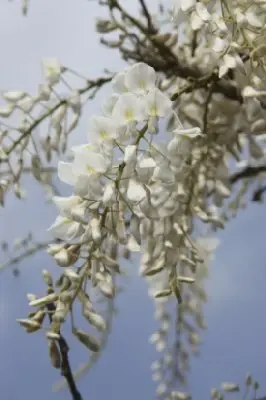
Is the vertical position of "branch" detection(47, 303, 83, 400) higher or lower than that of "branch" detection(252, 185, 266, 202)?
lower

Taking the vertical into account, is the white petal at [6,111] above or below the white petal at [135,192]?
above

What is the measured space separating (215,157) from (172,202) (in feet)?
0.39

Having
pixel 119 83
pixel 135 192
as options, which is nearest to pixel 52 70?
pixel 119 83

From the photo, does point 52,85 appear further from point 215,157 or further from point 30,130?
point 215,157

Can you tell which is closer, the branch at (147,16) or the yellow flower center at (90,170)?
the yellow flower center at (90,170)

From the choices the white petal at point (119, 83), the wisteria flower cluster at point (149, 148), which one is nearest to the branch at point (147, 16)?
the wisteria flower cluster at point (149, 148)

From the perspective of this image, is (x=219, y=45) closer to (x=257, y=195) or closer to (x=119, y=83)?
(x=119, y=83)

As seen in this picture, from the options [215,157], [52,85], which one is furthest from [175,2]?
[215,157]

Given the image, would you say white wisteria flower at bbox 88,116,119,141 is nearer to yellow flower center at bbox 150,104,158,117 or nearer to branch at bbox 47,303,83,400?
yellow flower center at bbox 150,104,158,117

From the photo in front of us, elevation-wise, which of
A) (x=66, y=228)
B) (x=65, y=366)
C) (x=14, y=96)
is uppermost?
(x=14, y=96)

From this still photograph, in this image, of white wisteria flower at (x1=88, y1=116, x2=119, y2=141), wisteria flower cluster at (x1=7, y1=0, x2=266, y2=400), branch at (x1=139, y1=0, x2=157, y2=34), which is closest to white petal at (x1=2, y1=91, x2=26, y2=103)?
wisteria flower cluster at (x1=7, y1=0, x2=266, y2=400)

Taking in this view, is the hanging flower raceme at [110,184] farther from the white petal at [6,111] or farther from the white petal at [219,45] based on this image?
the white petal at [6,111]

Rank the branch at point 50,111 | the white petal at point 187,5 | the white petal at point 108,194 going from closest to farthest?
1. the white petal at point 108,194
2. the white petal at point 187,5
3. the branch at point 50,111

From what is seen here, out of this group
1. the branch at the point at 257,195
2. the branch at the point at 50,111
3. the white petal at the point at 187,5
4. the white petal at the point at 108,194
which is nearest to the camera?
the white petal at the point at 108,194
